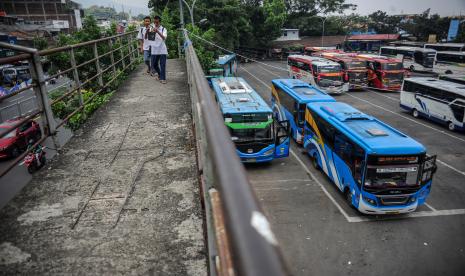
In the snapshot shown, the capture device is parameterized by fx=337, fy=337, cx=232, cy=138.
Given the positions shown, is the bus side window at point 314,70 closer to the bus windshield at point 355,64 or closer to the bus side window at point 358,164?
the bus windshield at point 355,64

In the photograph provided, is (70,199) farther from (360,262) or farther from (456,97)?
(456,97)

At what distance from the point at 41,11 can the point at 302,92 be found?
52519 millimetres

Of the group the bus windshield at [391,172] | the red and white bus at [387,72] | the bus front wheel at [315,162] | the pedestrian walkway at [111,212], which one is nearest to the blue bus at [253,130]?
the bus front wheel at [315,162]

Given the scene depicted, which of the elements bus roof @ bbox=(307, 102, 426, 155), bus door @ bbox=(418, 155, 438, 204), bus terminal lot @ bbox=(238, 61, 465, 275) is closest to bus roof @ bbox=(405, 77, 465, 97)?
bus terminal lot @ bbox=(238, 61, 465, 275)

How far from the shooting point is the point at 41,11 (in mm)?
53844

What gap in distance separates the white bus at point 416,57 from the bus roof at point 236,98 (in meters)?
26.3

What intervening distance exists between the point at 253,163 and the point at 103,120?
10.6 m

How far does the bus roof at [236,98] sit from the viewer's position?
45.1 feet

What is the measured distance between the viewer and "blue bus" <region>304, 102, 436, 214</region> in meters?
9.98

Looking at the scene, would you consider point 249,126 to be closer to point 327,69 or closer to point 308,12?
point 327,69

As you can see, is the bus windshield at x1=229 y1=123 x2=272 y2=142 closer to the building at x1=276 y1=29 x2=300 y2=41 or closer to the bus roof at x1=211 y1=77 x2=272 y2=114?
the bus roof at x1=211 y1=77 x2=272 y2=114

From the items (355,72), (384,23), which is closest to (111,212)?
(355,72)

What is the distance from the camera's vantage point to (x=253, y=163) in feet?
50.2

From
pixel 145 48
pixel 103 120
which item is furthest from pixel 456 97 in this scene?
pixel 103 120
